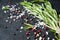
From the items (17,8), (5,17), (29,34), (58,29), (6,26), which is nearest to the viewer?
(58,29)

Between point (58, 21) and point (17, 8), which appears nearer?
point (58, 21)

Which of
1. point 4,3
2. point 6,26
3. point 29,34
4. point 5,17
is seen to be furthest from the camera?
point 4,3

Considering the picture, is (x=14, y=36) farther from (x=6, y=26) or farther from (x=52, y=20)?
(x=52, y=20)

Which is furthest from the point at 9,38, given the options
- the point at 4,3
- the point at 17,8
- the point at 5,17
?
the point at 4,3

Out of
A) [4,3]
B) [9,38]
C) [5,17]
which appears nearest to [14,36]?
[9,38]

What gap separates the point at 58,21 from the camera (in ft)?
8.98

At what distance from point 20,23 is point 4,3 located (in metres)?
1.30

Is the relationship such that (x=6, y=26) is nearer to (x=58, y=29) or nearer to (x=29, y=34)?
(x=29, y=34)

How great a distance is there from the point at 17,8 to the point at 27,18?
699 millimetres

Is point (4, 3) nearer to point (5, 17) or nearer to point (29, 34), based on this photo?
point (5, 17)

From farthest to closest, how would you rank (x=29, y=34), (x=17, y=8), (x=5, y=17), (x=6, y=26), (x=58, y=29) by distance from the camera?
(x=17, y=8) < (x=5, y=17) < (x=6, y=26) < (x=29, y=34) < (x=58, y=29)

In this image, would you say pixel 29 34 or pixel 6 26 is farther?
pixel 6 26

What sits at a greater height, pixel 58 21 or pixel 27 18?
pixel 58 21

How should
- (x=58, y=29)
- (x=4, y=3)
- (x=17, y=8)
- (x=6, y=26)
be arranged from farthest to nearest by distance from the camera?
(x=4, y=3) < (x=17, y=8) < (x=6, y=26) < (x=58, y=29)
